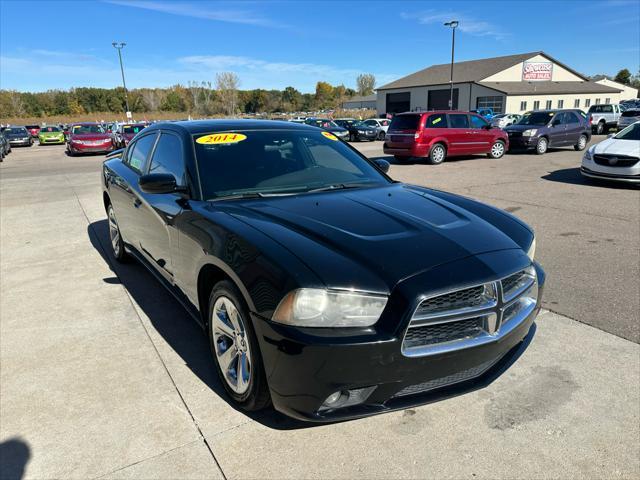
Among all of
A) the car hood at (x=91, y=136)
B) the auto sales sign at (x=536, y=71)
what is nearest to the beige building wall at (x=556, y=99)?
the auto sales sign at (x=536, y=71)

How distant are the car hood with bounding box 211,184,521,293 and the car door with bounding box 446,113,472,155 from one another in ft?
45.3

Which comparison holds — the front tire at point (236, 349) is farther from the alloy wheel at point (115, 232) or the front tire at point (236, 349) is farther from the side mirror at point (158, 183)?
the alloy wheel at point (115, 232)

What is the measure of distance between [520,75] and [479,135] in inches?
2055

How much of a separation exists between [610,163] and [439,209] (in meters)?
9.39

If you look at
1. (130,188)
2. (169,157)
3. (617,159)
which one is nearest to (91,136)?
Result: (130,188)

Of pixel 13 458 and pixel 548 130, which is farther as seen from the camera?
pixel 548 130

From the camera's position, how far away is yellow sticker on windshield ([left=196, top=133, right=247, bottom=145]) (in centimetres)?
346

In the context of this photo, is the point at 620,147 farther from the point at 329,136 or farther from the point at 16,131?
the point at 16,131

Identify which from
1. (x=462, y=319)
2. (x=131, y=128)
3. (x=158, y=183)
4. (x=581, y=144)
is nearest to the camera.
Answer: (x=462, y=319)

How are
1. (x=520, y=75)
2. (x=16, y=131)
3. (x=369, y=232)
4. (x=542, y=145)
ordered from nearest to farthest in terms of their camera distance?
(x=369, y=232)
(x=542, y=145)
(x=16, y=131)
(x=520, y=75)

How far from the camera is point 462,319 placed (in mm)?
2188

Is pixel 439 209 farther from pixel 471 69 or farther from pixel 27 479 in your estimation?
pixel 471 69

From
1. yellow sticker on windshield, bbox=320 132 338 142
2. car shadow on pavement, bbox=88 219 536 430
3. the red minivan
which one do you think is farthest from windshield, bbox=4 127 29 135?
yellow sticker on windshield, bbox=320 132 338 142

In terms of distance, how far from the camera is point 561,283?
464cm
